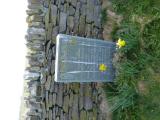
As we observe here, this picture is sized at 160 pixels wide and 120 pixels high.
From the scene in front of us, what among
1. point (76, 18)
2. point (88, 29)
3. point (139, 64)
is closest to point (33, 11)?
point (76, 18)

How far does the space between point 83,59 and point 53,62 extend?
41 centimetres

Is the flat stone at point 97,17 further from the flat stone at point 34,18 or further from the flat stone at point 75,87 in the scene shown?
the flat stone at point 34,18

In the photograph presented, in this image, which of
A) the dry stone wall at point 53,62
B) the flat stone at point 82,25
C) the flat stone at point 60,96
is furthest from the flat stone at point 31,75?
the flat stone at point 82,25

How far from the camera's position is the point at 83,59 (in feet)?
21.1

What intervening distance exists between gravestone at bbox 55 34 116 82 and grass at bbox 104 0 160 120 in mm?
174

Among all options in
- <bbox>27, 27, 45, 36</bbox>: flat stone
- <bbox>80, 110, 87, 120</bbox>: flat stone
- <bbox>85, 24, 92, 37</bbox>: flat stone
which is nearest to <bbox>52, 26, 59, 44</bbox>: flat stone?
<bbox>27, 27, 45, 36</bbox>: flat stone

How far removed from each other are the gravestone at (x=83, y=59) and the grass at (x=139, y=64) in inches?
6.8

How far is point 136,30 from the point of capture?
6629 millimetres

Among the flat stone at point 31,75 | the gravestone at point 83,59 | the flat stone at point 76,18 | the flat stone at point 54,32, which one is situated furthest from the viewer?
the flat stone at point 76,18

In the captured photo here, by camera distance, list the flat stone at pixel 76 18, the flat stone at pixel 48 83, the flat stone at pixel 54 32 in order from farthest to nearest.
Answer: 1. the flat stone at pixel 76 18
2. the flat stone at pixel 54 32
3. the flat stone at pixel 48 83

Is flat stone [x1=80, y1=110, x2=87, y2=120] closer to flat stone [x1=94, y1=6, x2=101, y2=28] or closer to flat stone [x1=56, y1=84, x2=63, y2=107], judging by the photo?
flat stone [x1=56, y1=84, x2=63, y2=107]

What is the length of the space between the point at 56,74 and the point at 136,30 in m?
1.39

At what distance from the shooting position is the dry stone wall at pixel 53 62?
6.21 m

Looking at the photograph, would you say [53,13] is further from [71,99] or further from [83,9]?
[71,99]
